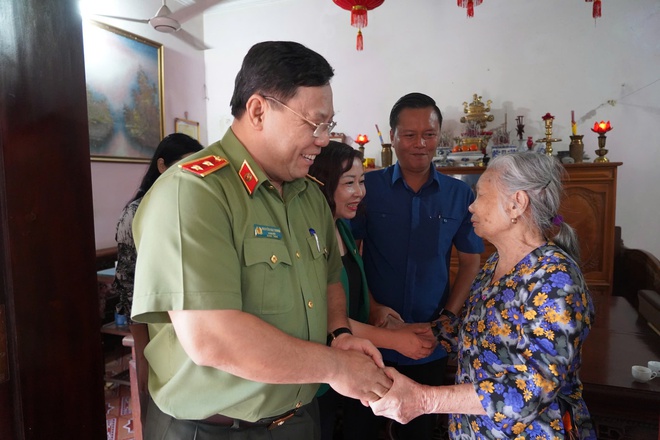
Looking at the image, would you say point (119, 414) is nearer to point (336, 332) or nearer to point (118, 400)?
point (118, 400)

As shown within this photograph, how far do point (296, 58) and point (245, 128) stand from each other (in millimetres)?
214

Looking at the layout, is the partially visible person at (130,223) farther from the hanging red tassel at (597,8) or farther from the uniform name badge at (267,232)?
the hanging red tassel at (597,8)

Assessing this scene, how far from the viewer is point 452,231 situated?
1.94 m

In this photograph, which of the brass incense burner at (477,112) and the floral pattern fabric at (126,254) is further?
the brass incense burner at (477,112)

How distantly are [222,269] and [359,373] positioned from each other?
455 millimetres

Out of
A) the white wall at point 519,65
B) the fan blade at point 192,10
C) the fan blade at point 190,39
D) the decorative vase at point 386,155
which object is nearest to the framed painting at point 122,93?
the fan blade at point 190,39

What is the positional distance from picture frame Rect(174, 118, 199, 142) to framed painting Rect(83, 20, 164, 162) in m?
0.34

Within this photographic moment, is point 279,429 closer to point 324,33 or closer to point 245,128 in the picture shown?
point 245,128

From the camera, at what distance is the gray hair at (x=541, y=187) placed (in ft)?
4.07

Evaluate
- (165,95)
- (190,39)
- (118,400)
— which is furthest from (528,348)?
(190,39)

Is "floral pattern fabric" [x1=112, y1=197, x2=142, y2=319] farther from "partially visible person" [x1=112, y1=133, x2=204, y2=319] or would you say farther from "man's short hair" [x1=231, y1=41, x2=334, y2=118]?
"man's short hair" [x1=231, y1=41, x2=334, y2=118]

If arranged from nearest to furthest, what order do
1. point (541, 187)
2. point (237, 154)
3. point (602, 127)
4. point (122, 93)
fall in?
1. point (237, 154)
2. point (541, 187)
3. point (602, 127)
4. point (122, 93)

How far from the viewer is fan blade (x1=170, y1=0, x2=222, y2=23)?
5191mm

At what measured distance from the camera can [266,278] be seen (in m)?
0.94
